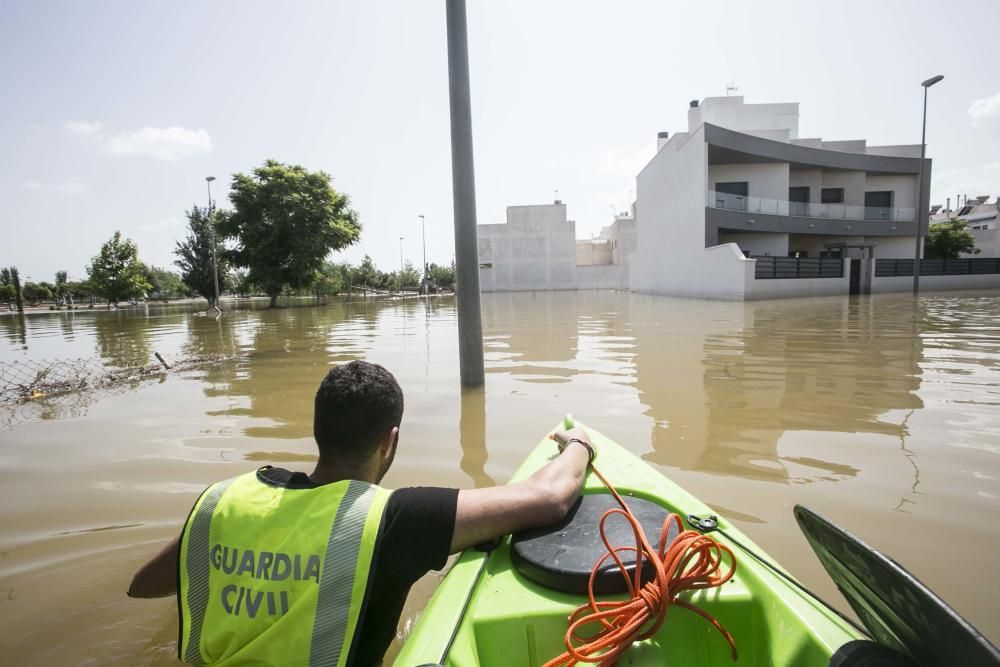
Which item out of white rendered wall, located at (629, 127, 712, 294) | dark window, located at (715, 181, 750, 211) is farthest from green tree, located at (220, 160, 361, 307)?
dark window, located at (715, 181, 750, 211)

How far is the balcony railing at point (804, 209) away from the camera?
25.5 m

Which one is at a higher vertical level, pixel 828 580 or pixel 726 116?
pixel 726 116

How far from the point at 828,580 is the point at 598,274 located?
5378 cm

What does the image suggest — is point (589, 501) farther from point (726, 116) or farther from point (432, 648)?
point (726, 116)

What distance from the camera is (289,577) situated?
124 cm

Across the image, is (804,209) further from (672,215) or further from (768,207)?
(672,215)

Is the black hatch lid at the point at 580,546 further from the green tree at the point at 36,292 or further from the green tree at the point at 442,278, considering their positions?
the green tree at the point at 36,292

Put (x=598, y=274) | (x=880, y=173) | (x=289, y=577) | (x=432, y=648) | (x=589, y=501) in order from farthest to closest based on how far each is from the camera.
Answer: (x=598, y=274), (x=880, y=173), (x=589, y=501), (x=432, y=648), (x=289, y=577)

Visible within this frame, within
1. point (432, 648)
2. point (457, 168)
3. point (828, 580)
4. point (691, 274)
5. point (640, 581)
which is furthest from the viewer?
point (691, 274)

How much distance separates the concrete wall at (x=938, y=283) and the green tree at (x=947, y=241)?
563 cm

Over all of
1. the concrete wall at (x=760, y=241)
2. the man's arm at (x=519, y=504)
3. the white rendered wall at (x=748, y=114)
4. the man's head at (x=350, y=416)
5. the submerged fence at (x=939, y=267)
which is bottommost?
the man's arm at (x=519, y=504)

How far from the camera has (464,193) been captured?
18.7ft

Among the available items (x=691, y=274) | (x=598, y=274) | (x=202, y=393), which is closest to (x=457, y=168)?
(x=202, y=393)

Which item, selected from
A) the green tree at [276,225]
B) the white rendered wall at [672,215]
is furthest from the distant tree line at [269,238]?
the white rendered wall at [672,215]
